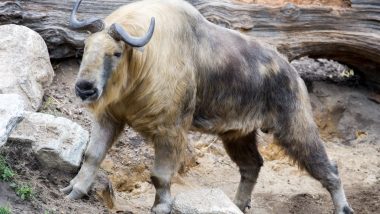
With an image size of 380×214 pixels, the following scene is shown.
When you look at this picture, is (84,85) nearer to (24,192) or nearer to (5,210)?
(24,192)

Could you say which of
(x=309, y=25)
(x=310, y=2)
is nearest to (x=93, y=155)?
(x=309, y=25)

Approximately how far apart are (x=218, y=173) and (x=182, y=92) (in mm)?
2571

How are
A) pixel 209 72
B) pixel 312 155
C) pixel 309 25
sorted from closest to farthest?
pixel 209 72 < pixel 312 155 < pixel 309 25

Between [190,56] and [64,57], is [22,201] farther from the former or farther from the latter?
[64,57]

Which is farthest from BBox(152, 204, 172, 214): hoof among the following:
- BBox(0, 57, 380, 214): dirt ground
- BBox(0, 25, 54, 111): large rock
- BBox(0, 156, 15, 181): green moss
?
BBox(0, 25, 54, 111): large rock

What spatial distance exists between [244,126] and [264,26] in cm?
232

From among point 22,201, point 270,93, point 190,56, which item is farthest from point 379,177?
point 22,201

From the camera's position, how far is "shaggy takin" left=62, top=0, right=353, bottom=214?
6055mm

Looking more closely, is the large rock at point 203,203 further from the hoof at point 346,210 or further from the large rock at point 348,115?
the large rock at point 348,115

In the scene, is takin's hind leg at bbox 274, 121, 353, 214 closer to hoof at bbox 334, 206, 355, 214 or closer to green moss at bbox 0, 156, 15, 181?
hoof at bbox 334, 206, 355, 214

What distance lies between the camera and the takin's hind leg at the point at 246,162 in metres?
8.00

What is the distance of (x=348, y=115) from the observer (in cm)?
1002

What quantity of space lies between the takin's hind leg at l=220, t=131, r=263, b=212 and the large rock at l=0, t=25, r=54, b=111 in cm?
196

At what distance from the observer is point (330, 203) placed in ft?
28.2
